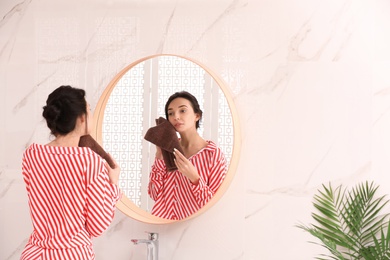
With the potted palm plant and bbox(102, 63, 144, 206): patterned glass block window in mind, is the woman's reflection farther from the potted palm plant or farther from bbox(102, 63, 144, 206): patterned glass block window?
the potted palm plant

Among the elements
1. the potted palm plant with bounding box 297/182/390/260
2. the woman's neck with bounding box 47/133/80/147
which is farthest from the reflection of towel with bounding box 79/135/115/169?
the potted palm plant with bounding box 297/182/390/260

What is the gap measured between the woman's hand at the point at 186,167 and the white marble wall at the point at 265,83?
133 millimetres

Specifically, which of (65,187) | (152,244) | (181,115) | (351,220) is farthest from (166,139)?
(351,220)

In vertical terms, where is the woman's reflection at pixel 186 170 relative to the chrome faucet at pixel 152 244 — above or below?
above

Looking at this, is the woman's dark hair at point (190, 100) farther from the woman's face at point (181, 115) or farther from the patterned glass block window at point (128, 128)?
the patterned glass block window at point (128, 128)

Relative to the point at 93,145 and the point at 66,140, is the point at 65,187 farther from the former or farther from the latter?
the point at 93,145

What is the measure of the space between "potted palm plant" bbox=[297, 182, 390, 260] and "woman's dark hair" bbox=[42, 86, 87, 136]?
2.89 ft

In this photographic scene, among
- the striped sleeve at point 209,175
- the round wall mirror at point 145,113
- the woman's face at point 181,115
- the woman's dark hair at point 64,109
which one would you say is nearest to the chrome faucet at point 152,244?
the round wall mirror at point 145,113

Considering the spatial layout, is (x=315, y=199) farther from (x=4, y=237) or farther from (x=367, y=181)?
(x=4, y=237)

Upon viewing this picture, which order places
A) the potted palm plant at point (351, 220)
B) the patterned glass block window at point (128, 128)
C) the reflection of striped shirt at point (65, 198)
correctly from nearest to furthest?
the reflection of striped shirt at point (65, 198) → the potted palm plant at point (351, 220) → the patterned glass block window at point (128, 128)

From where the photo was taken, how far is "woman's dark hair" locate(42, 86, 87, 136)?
6.89 ft

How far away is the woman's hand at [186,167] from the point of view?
7.96ft

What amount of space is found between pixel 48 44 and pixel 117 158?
0.54 m

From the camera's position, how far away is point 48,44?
8.44 feet
